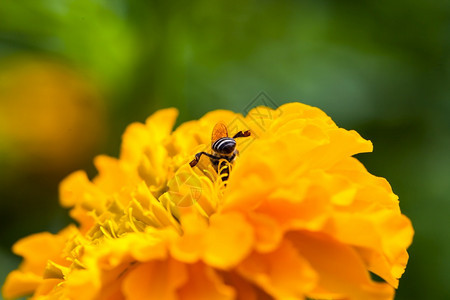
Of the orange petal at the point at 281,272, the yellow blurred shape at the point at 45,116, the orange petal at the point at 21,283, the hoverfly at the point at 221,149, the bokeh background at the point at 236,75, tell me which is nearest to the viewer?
the orange petal at the point at 281,272

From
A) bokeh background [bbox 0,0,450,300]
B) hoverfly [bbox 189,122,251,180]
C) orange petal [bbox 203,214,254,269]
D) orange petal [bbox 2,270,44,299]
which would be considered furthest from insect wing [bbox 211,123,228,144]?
bokeh background [bbox 0,0,450,300]

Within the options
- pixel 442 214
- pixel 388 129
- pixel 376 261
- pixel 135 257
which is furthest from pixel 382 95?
pixel 135 257

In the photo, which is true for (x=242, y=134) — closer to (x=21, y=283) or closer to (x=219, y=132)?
(x=219, y=132)

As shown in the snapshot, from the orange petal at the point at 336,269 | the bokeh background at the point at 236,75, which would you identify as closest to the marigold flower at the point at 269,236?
the orange petal at the point at 336,269

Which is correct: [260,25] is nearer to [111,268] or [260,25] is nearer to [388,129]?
[388,129]

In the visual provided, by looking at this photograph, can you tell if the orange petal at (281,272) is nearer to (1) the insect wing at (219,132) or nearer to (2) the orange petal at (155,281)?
(2) the orange petal at (155,281)

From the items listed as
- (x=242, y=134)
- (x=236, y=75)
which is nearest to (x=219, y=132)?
(x=242, y=134)
